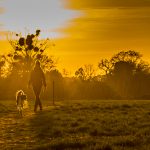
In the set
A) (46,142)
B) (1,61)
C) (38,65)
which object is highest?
(1,61)

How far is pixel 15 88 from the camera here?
2687 inches

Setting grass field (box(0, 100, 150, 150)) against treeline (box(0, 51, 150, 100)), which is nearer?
grass field (box(0, 100, 150, 150))

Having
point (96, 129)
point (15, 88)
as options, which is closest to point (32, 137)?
point (96, 129)

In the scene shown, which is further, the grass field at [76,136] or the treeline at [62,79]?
the treeline at [62,79]

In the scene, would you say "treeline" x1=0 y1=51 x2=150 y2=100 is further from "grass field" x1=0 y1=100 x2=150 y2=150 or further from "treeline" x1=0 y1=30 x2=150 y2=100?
"grass field" x1=0 y1=100 x2=150 y2=150

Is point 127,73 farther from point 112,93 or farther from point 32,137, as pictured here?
point 32,137

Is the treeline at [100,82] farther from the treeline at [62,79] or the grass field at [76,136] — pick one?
the grass field at [76,136]

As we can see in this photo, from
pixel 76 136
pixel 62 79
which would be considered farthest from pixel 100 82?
pixel 76 136

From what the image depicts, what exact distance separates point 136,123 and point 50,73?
212 feet

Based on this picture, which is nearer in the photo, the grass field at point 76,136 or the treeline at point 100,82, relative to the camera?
the grass field at point 76,136

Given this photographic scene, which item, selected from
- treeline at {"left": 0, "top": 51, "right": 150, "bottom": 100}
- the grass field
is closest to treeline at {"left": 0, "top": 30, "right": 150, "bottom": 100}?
treeline at {"left": 0, "top": 51, "right": 150, "bottom": 100}

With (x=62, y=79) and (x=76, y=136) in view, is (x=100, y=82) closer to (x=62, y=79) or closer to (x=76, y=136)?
(x=62, y=79)

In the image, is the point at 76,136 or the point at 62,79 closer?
the point at 76,136

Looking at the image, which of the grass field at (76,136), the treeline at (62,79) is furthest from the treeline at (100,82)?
the grass field at (76,136)
